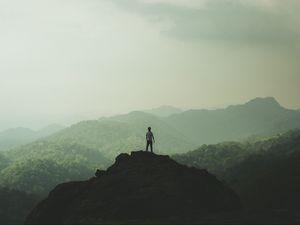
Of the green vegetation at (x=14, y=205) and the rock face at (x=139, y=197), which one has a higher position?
A: the rock face at (x=139, y=197)

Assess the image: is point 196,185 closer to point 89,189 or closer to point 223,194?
point 223,194

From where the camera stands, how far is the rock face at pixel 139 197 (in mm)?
35500

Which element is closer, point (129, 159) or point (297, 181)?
point (129, 159)

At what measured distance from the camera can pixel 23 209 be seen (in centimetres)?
14438

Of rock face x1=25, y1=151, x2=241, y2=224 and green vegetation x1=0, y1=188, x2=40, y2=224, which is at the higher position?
rock face x1=25, y1=151, x2=241, y2=224

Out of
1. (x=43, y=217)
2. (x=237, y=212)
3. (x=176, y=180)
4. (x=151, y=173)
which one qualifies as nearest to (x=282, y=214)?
(x=237, y=212)

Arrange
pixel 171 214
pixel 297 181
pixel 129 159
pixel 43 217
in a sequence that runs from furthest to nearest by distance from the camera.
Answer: pixel 297 181 → pixel 129 159 → pixel 43 217 → pixel 171 214

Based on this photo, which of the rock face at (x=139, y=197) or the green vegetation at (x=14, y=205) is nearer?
the rock face at (x=139, y=197)

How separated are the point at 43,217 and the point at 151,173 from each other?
32.7ft

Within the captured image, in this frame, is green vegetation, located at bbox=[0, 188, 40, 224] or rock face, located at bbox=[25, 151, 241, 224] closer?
A: rock face, located at bbox=[25, 151, 241, 224]

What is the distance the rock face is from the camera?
35.5 m

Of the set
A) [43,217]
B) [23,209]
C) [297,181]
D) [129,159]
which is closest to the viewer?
[43,217]

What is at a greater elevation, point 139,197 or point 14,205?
point 139,197

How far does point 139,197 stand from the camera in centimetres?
3697
